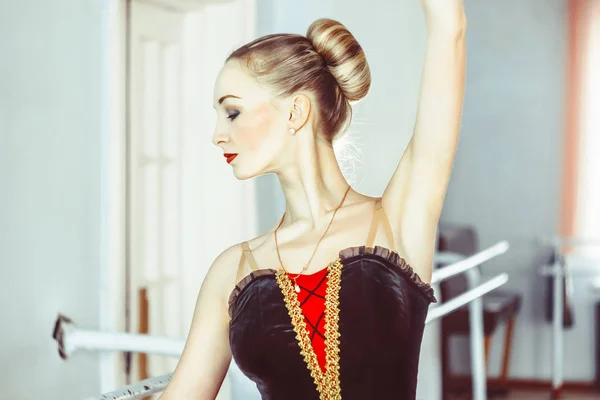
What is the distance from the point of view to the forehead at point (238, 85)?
980 mm

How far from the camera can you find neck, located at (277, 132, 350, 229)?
1.01 meters

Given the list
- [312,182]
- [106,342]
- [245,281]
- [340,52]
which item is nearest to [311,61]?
[340,52]

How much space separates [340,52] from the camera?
0.98 m

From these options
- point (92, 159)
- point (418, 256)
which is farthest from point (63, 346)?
point (418, 256)

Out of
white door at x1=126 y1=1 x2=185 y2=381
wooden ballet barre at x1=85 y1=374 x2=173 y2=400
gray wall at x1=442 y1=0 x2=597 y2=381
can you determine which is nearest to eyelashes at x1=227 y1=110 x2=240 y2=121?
wooden ballet barre at x1=85 y1=374 x2=173 y2=400

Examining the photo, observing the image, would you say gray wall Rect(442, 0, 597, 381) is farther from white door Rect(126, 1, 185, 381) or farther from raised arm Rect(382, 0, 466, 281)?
raised arm Rect(382, 0, 466, 281)

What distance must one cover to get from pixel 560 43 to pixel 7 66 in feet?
12.2

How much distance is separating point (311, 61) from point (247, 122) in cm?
10

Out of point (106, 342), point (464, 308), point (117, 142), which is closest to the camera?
point (106, 342)

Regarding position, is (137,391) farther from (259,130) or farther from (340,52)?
(340,52)

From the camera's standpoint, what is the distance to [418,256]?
97 centimetres

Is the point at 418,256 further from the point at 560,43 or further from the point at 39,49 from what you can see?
the point at 560,43

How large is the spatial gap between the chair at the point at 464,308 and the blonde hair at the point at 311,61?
278 cm

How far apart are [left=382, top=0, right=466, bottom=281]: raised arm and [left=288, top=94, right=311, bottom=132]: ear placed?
5.0 inches
